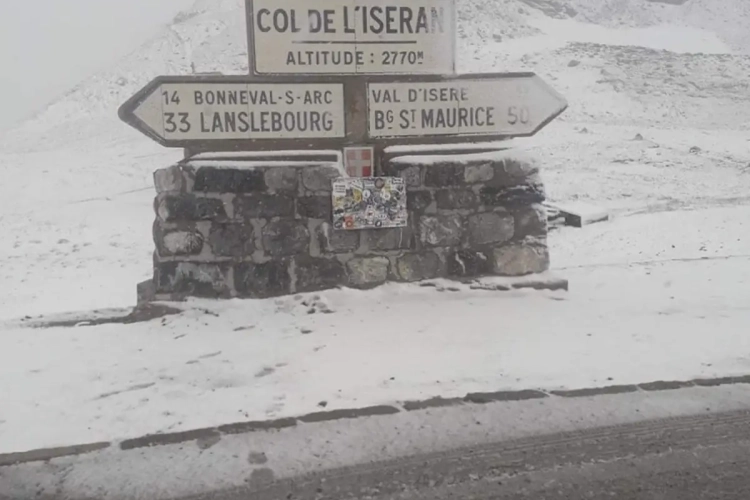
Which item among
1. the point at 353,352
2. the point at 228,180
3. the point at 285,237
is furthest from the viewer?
the point at 285,237

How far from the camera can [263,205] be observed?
203 inches

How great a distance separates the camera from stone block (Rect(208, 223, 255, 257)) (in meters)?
5.14

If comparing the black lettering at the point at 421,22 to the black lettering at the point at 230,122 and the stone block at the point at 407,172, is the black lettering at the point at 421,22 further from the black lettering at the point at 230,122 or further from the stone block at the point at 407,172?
the black lettering at the point at 230,122

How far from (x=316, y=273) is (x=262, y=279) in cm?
40

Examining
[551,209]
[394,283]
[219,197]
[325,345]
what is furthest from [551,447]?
[551,209]

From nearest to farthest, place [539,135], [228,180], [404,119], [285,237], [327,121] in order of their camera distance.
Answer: [228,180] < [285,237] < [327,121] < [404,119] < [539,135]

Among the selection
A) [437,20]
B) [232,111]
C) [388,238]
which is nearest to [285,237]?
[388,238]

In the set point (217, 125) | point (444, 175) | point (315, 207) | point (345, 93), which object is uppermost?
point (345, 93)

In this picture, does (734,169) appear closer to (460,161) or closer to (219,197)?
(460,161)

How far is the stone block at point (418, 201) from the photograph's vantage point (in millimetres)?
5352

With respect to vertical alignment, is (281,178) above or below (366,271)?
above

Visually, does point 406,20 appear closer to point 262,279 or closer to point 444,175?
point 444,175

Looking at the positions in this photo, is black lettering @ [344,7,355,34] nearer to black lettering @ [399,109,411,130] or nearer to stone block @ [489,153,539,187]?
black lettering @ [399,109,411,130]

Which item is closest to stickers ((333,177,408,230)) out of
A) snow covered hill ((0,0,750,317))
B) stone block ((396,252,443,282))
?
stone block ((396,252,443,282))
